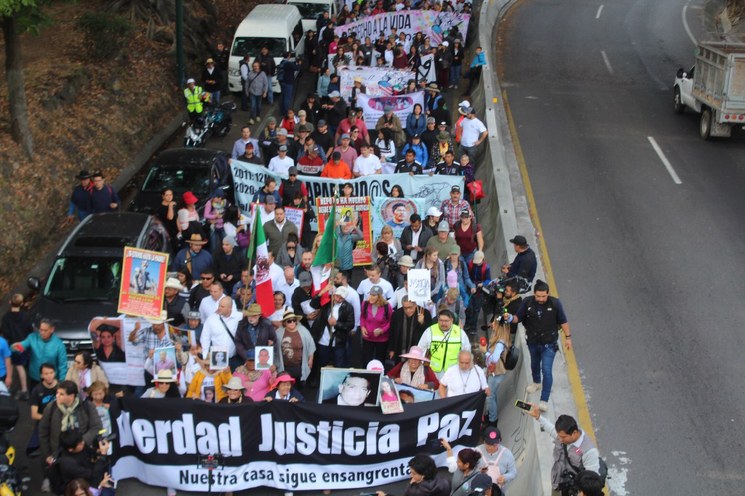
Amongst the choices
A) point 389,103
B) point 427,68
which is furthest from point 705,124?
point 389,103

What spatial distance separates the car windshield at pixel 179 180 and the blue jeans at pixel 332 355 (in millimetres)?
5683

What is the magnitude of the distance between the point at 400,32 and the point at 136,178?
943 centimetres

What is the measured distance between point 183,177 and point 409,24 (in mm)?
11740

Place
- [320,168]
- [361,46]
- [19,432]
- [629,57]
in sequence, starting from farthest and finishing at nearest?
[629,57]
[361,46]
[320,168]
[19,432]

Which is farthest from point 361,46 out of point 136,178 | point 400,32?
point 136,178

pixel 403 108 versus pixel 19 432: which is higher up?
pixel 403 108

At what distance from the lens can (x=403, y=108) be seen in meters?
22.2

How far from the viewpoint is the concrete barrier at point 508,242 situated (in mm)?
11008

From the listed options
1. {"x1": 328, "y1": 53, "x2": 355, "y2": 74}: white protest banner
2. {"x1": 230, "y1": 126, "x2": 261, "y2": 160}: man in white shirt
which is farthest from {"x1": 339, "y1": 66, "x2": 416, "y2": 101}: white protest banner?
{"x1": 230, "y1": 126, "x2": 261, "y2": 160}: man in white shirt

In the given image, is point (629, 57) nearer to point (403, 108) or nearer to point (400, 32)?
point (400, 32)

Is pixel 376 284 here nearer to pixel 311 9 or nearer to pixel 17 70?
pixel 17 70

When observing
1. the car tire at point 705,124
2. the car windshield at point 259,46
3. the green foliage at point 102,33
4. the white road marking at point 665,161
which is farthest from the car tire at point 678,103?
the green foliage at point 102,33

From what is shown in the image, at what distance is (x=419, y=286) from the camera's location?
43.5 feet

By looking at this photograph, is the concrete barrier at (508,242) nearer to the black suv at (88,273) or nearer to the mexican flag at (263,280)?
the mexican flag at (263,280)
